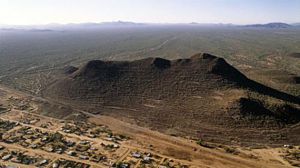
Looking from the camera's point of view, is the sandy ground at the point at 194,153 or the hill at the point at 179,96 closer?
the sandy ground at the point at 194,153

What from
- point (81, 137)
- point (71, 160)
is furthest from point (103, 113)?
point (71, 160)

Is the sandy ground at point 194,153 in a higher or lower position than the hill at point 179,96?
lower

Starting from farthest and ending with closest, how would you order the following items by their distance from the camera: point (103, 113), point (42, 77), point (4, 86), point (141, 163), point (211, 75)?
point (42, 77), point (4, 86), point (211, 75), point (103, 113), point (141, 163)

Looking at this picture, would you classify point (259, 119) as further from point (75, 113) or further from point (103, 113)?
point (75, 113)

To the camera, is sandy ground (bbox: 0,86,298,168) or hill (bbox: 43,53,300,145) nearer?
sandy ground (bbox: 0,86,298,168)

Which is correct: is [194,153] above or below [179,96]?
below

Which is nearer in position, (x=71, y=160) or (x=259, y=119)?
(x=71, y=160)

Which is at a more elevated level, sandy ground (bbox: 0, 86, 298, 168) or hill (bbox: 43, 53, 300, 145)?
hill (bbox: 43, 53, 300, 145)

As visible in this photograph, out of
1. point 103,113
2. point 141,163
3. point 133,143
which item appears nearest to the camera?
point 141,163
